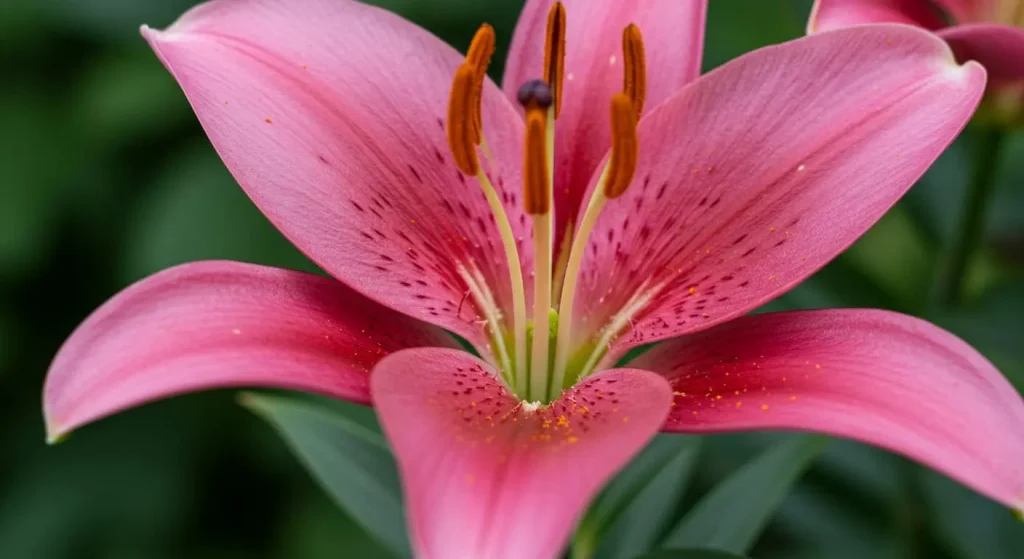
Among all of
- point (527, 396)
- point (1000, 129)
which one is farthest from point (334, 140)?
point (1000, 129)

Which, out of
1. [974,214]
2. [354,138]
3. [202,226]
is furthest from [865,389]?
[202,226]

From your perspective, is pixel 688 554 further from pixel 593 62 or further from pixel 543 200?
pixel 593 62

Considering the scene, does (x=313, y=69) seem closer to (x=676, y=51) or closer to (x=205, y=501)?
(x=676, y=51)

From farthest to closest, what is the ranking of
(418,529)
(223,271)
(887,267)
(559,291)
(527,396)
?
1. (887,267)
2. (559,291)
3. (527,396)
4. (223,271)
5. (418,529)

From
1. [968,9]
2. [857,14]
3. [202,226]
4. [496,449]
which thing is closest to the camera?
[496,449]

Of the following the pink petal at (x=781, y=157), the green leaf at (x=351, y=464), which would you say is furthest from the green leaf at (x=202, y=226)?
the pink petal at (x=781, y=157)

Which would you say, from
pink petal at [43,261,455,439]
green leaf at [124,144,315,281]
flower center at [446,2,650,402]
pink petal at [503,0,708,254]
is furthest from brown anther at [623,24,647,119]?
green leaf at [124,144,315,281]

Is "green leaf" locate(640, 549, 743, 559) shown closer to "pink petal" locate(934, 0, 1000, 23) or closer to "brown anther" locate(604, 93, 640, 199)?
"brown anther" locate(604, 93, 640, 199)

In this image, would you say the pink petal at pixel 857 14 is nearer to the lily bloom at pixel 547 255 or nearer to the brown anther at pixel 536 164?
the lily bloom at pixel 547 255
